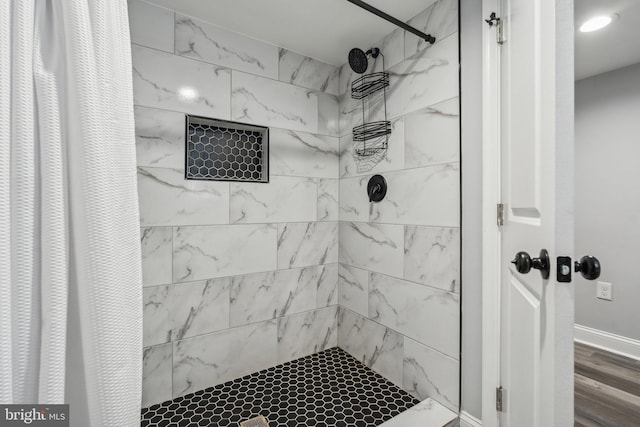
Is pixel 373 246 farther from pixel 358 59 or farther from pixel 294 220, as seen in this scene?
pixel 358 59

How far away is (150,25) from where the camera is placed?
5.23 ft

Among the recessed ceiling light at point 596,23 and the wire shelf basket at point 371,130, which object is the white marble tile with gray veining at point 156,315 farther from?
the recessed ceiling light at point 596,23

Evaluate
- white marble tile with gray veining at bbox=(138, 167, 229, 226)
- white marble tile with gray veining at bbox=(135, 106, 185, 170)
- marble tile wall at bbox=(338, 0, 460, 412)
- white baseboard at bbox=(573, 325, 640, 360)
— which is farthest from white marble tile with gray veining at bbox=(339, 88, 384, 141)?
white baseboard at bbox=(573, 325, 640, 360)

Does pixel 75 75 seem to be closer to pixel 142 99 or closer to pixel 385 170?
pixel 142 99

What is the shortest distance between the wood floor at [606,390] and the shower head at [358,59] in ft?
7.32

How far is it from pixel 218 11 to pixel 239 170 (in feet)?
3.02

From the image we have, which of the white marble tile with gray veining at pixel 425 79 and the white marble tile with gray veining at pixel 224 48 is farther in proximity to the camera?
the white marble tile with gray veining at pixel 224 48

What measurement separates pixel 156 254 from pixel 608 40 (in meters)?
3.01

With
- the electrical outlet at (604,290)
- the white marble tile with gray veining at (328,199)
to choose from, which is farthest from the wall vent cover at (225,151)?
the electrical outlet at (604,290)

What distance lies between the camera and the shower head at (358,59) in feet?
6.02

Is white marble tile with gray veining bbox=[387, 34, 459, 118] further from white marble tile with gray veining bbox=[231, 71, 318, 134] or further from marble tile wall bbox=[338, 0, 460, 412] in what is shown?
white marble tile with gray veining bbox=[231, 71, 318, 134]

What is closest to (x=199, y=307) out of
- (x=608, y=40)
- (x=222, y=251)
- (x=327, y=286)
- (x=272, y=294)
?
(x=222, y=251)

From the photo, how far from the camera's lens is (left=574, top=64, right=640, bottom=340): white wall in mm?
1965

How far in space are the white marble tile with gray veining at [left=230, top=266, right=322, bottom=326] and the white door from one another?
127 cm
